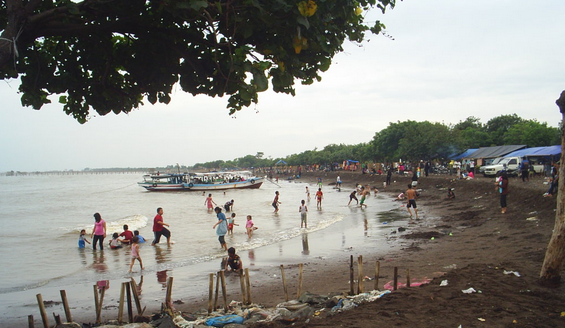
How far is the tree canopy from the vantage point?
446 centimetres

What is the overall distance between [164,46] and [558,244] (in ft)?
22.3

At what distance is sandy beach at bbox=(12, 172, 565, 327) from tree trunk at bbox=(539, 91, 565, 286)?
202 mm

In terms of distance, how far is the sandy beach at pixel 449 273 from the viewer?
226 inches

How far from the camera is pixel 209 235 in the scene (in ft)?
65.3

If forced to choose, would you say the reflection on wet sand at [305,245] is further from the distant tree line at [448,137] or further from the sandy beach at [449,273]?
the distant tree line at [448,137]

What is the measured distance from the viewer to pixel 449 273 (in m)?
7.45

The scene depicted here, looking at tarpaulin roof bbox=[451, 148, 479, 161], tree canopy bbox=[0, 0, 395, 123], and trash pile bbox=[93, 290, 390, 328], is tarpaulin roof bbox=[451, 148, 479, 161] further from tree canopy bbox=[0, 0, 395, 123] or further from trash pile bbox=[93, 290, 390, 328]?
tree canopy bbox=[0, 0, 395, 123]

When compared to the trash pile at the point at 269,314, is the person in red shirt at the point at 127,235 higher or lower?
lower

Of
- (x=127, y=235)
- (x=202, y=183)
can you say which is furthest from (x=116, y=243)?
(x=202, y=183)

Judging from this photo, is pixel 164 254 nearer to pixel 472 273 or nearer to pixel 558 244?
pixel 472 273

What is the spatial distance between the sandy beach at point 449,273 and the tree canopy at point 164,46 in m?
3.70

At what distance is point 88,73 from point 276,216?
21337 millimetres

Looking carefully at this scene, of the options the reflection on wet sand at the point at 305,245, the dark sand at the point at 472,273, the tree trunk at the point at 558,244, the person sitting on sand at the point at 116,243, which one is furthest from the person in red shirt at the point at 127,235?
the tree trunk at the point at 558,244

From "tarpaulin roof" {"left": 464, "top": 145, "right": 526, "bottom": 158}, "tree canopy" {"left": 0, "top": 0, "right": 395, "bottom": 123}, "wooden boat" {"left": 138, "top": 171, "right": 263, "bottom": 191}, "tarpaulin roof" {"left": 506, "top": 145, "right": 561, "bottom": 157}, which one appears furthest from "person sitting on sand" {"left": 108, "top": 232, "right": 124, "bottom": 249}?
"wooden boat" {"left": 138, "top": 171, "right": 263, "bottom": 191}
